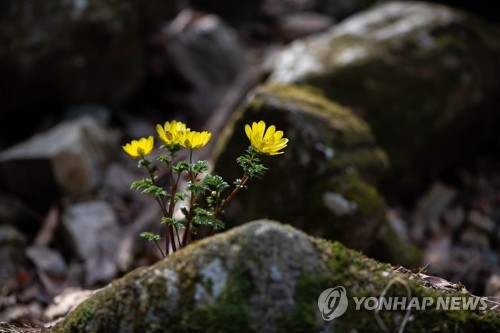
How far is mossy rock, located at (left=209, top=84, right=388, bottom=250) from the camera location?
11.9ft

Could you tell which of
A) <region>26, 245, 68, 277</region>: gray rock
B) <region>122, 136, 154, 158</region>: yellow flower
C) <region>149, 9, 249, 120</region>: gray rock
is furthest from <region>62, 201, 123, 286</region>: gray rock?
<region>122, 136, 154, 158</region>: yellow flower

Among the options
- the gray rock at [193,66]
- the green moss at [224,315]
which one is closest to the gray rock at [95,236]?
the gray rock at [193,66]

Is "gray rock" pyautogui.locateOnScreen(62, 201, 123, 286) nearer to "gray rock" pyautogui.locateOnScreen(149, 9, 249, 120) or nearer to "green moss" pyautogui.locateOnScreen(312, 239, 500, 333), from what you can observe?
"gray rock" pyautogui.locateOnScreen(149, 9, 249, 120)

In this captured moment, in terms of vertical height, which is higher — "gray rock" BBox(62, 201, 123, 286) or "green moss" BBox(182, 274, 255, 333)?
"green moss" BBox(182, 274, 255, 333)

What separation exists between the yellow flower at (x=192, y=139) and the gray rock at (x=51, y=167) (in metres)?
3.53

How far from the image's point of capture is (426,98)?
527 centimetres

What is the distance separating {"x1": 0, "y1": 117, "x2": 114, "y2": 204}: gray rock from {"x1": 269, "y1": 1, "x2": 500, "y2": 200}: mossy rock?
1.82 m

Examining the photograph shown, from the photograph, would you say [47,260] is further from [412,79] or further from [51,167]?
[412,79]

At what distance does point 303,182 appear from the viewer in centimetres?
368

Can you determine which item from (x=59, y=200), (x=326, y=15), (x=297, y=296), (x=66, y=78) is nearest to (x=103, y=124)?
(x=66, y=78)

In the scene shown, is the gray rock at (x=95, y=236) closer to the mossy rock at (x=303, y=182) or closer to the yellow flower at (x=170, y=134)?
the mossy rock at (x=303, y=182)

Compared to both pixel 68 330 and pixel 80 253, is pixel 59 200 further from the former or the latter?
pixel 68 330

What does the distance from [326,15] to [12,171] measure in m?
5.56

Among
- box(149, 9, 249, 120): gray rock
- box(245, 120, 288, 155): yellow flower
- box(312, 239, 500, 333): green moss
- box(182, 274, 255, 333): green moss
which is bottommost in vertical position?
box(149, 9, 249, 120): gray rock
